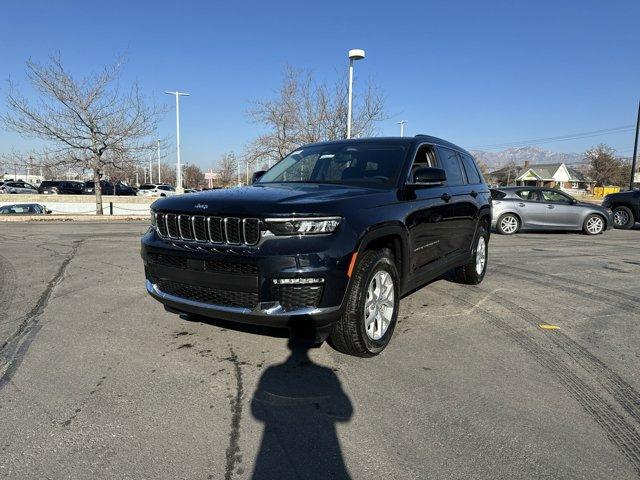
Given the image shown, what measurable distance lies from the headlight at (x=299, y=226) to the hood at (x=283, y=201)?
2.2 inches

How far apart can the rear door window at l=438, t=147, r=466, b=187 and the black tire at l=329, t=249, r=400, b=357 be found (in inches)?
81.8

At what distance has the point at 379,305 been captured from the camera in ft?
12.5

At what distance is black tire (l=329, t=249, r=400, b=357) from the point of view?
3.42 metres

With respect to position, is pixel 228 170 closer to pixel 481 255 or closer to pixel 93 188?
pixel 93 188

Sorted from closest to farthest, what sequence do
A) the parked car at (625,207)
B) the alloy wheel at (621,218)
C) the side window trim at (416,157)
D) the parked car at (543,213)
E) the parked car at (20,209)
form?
the side window trim at (416,157) < the parked car at (543,213) < the parked car at (625,207) < the alloy wheel at (621,218) < the parked car at (20,209)

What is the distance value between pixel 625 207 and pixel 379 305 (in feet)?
55.3

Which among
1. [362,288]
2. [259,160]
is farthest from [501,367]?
[259,160]

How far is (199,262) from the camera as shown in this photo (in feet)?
11.3

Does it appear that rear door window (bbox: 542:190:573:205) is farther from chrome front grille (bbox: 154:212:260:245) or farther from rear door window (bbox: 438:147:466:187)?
chrome front grille (bbox: 154:212:260:245)

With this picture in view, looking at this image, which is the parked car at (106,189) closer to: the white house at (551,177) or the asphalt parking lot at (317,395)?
the asphalt parking lot at (317,395)

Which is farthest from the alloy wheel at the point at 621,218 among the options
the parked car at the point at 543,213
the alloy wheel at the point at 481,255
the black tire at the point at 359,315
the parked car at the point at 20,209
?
the parked car at the point at 20,209

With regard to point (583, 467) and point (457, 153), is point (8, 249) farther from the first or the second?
point (583, 467)

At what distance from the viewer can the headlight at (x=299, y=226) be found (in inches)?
125

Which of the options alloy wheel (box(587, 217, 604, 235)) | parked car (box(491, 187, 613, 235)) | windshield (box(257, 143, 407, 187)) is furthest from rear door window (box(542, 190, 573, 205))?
windshield (box(257, 143, 407, 187))
